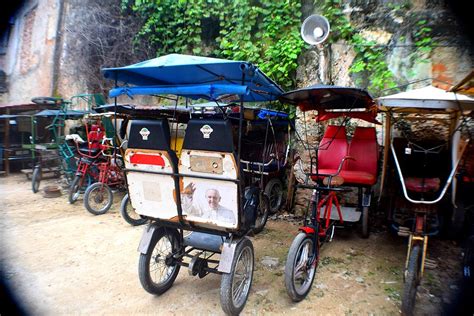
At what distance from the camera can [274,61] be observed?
21.0ft

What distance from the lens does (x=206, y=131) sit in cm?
293

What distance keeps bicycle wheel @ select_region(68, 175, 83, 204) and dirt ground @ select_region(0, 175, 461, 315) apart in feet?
3.35

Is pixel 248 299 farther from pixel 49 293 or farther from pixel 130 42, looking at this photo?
pixel 130 42

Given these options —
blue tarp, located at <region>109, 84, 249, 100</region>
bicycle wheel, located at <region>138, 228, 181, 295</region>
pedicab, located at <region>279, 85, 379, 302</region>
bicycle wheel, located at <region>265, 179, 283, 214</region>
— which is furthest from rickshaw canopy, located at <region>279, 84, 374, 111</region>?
bicycle wheel, located at <region>138, 228, 181, 295</region>

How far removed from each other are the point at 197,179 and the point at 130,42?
7.93 meters

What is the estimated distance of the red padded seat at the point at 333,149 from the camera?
5.23m

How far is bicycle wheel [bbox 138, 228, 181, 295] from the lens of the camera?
3188mm

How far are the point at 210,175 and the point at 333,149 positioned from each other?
306 centimetres

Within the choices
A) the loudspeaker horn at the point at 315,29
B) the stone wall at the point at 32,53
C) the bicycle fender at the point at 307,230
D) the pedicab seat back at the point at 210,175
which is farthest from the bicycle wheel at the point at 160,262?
the stone wall at the point at 32,53

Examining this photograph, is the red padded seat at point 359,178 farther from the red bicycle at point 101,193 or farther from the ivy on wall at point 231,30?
the red bicycle at point 101,193

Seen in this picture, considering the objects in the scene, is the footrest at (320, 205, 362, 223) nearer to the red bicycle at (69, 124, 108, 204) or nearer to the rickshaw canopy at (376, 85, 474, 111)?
the rickshaw canopy at (376, 85, 474, 111)

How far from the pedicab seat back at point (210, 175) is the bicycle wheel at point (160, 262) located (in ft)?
1.91

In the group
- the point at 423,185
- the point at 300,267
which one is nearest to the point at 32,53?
the point at 300,267

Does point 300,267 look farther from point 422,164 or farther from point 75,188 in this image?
point 75,188
